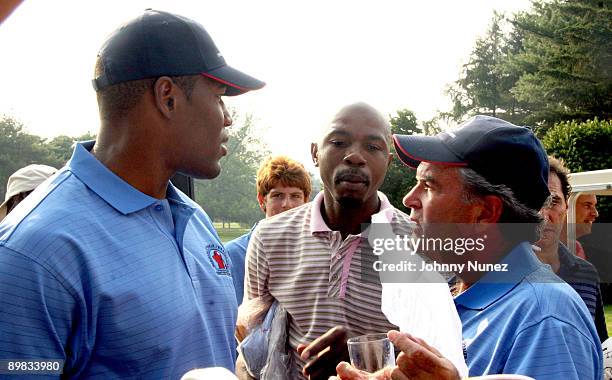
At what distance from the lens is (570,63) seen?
32438 mm

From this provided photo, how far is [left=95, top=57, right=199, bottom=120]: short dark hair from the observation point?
204 cm

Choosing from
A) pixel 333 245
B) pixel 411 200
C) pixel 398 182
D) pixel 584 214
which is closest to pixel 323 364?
pixel 333 245

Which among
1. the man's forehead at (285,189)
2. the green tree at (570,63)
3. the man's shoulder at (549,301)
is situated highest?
the green tree at (570,63)

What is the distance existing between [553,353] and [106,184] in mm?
1358

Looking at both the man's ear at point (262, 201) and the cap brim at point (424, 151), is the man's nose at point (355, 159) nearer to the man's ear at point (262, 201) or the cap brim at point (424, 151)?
the cap brim at point (424, 151)

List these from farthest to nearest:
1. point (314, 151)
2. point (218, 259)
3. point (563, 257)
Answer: point (563, 257)
point (314, 151)
point (218, 259)

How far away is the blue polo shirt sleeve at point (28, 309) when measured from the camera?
5.39 feet

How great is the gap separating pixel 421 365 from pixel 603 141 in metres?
19.1

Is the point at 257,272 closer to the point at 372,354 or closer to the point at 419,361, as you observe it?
the point at 372,354

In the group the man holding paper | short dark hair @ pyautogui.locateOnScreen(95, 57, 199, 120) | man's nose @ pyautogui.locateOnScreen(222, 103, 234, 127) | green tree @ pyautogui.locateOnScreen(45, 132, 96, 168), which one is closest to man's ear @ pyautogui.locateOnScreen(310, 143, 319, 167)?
Answer: the man holding paper

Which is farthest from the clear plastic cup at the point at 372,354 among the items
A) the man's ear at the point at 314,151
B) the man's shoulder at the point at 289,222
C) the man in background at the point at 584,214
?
the man in background at the point at 584,214

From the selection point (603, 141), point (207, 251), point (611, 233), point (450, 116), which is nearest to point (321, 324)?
point (207, 251)

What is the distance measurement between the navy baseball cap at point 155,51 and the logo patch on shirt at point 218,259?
602 mm

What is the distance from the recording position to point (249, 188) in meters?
29.8
